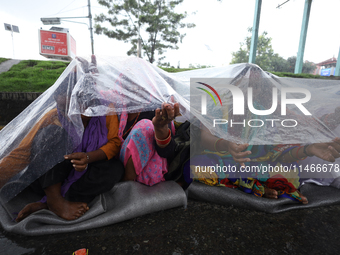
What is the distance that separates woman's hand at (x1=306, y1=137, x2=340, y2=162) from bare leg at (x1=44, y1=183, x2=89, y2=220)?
1.44 metres

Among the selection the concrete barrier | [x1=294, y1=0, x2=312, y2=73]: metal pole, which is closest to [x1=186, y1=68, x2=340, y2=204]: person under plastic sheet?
the concrete barrier

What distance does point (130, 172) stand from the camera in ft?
4.47

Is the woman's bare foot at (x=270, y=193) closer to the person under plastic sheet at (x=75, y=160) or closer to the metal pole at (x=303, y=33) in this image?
the person under plastic sheet at (x=75, y=160)

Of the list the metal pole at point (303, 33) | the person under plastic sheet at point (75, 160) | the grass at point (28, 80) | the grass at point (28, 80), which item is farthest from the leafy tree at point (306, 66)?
the person under plastic sheet at point (75, 160)

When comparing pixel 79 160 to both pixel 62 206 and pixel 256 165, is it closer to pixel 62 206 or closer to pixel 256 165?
pixel 62 206

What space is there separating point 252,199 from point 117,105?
1053mm

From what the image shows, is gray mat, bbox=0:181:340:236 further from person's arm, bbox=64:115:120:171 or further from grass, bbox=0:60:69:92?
grass, bbox=0:60:69:92

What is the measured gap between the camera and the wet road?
99cm

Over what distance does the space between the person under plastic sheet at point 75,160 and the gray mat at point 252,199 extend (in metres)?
0.56

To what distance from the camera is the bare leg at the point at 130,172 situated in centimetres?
134

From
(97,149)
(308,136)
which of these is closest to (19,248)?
(97,149)

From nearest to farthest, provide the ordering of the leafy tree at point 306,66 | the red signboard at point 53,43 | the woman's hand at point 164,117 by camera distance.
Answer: the woman's hand at point 164,117 < the red signboard at point 53,43 < the leafy tree at point 306,66

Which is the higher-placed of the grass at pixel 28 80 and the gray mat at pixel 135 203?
the grass at pixel 28 80

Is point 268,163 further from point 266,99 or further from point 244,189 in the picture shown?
point 266,99
